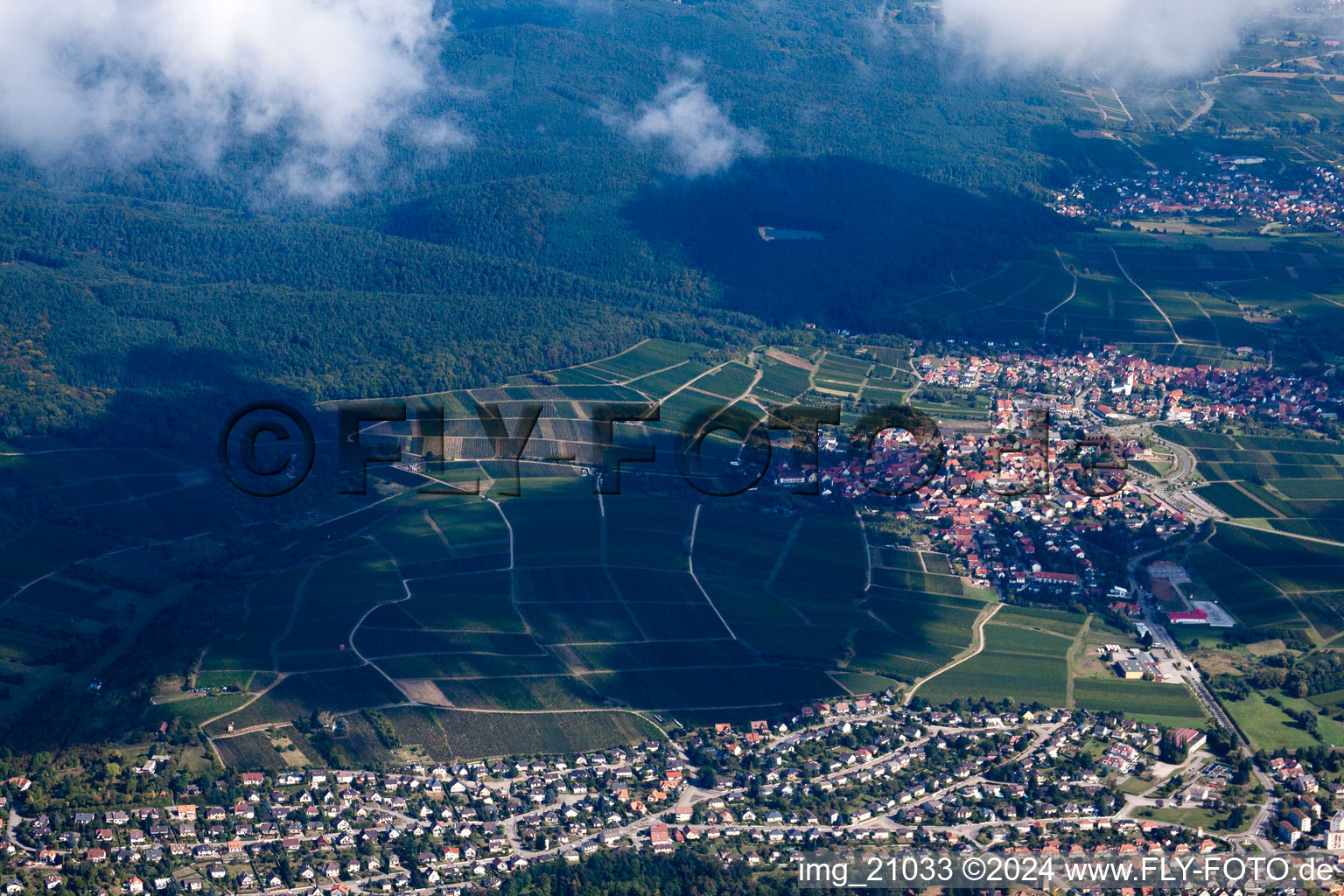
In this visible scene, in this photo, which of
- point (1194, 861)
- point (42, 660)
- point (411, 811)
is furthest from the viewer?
point (42, 660)

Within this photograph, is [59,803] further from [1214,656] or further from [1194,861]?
[1214,656]

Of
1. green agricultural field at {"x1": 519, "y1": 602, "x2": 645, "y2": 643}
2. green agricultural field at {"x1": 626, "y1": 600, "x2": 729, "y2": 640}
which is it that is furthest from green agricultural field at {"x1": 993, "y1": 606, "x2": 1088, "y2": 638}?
green agricultural field at {"x1": 519, "y1": 602, "x2": 645, "y2": 643}

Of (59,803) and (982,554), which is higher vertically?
(982,554)

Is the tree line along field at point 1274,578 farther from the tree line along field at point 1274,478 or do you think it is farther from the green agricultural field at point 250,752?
the green agricultural field at point 250,752

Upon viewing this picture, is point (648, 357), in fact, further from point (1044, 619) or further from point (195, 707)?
point (195, 707)

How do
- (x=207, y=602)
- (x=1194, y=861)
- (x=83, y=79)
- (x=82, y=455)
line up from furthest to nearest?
(x=83, y=79), (x=82, y=455), (x=207, y=602), (x=1194, y=861)

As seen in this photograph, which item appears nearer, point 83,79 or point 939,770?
point 939,770

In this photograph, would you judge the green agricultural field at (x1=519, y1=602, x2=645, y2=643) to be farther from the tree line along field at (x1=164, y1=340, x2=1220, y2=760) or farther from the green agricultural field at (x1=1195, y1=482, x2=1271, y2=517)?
the green agricultural field at (x1=1195, y1=482, x2=1271, y2=517)

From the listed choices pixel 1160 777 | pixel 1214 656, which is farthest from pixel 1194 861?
pixel 1214 656
